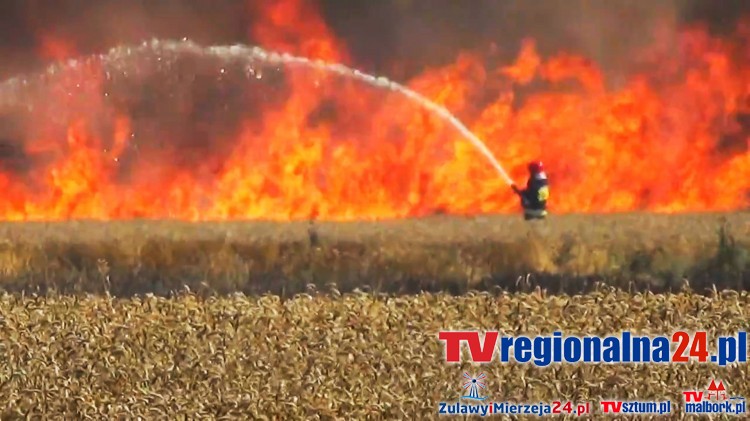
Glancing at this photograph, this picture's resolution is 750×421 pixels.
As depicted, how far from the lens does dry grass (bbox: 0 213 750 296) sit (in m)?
8.74

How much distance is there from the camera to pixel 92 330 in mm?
7895

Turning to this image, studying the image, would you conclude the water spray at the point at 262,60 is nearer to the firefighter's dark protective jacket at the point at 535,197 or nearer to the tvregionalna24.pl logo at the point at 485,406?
the firefighter's dark protective jacket at the point at 535,197

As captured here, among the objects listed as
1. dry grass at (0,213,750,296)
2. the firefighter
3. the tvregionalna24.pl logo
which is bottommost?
the tvregionalna24.pl logo

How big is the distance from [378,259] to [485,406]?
1979 mm

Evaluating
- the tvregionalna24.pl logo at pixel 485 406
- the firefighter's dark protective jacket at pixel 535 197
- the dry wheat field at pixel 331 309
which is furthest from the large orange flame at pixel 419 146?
the tvregionalna24.pl logo at pixel 485 406

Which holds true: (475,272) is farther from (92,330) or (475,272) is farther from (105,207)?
(105,207)

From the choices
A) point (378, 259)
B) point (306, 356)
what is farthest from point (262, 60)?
point (306, 356)

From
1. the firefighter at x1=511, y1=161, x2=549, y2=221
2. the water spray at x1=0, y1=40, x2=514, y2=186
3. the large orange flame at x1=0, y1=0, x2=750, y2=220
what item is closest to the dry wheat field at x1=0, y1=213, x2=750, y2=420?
the firefighter at x1=511, y1=161, x2=549, y2=221

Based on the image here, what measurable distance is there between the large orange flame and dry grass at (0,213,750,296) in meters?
6.61

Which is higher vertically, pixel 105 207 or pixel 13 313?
pixel 105 207

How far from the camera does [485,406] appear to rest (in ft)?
24.6

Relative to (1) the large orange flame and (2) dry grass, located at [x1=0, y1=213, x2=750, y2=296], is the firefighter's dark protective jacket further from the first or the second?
(1) the large orange flame

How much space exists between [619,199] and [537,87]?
214 cm

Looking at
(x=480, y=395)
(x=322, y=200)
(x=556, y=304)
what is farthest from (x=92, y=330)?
(x=322, y=200)
